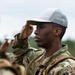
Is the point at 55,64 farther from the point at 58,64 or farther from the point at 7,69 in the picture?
the point at 7,69

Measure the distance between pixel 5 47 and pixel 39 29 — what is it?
1783mm

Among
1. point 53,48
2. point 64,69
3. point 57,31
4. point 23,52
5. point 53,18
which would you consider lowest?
point 23,52

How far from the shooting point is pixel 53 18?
23.3ft

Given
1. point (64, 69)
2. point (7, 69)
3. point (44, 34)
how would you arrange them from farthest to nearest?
1. point (44, 34)
2. point (64, 69)
3. point (7, 69)

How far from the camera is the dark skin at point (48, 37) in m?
6.87

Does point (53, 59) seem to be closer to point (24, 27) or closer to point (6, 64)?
point (24, 27)

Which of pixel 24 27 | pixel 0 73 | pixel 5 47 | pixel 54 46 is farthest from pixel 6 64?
pixel 24 27

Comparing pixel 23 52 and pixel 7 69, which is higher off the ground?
pixel 7 69

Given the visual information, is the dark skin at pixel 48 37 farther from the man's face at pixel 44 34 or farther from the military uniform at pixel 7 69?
the military uniform at pixel 7 69

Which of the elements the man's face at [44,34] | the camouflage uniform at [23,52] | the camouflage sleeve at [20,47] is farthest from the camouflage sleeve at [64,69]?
the camouflage sleeve at [20,47]

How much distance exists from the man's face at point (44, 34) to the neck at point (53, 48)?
0.06 meters

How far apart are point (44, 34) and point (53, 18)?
1.10ft

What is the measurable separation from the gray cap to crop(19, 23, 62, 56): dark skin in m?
0.07

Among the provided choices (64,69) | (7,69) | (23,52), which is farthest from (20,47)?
(7,69)
